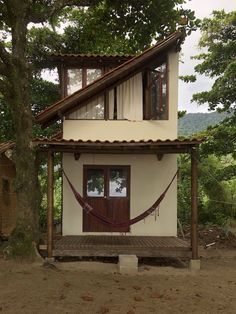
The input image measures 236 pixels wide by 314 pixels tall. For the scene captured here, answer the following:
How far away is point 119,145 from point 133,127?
252 cm

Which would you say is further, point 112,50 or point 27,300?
point 112,50

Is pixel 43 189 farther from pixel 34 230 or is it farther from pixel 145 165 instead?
pixel 34 230

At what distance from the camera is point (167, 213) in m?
12.8

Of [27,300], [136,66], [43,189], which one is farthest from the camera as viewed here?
[43,189]

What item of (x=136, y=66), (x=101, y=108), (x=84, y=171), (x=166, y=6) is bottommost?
(x=84, y=171)

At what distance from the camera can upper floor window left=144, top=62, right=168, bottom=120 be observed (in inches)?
497

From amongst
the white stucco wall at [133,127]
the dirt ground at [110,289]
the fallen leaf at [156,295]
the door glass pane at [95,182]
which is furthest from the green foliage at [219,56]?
the fallen leaf at [156,295]

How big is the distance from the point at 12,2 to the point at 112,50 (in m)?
9.43

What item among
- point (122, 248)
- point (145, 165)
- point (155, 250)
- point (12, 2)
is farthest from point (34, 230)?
point (12, 2)

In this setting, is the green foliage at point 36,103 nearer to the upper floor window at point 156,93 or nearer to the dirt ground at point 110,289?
the upper floor window at point 156,93

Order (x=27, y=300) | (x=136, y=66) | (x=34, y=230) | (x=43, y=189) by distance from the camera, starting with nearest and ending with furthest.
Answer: (x=27, y=300) < (x=34, y=230) < (x=136, y=66) < (x=43, y=189)

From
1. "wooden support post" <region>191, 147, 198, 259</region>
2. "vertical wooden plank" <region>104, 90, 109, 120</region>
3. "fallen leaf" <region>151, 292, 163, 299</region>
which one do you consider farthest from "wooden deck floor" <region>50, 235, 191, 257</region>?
"vertical wooden plank" <region>104, 90, 109, 120</region>

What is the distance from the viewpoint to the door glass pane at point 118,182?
12883 millimetres

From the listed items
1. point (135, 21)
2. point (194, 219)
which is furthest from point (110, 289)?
point (135, 21)
